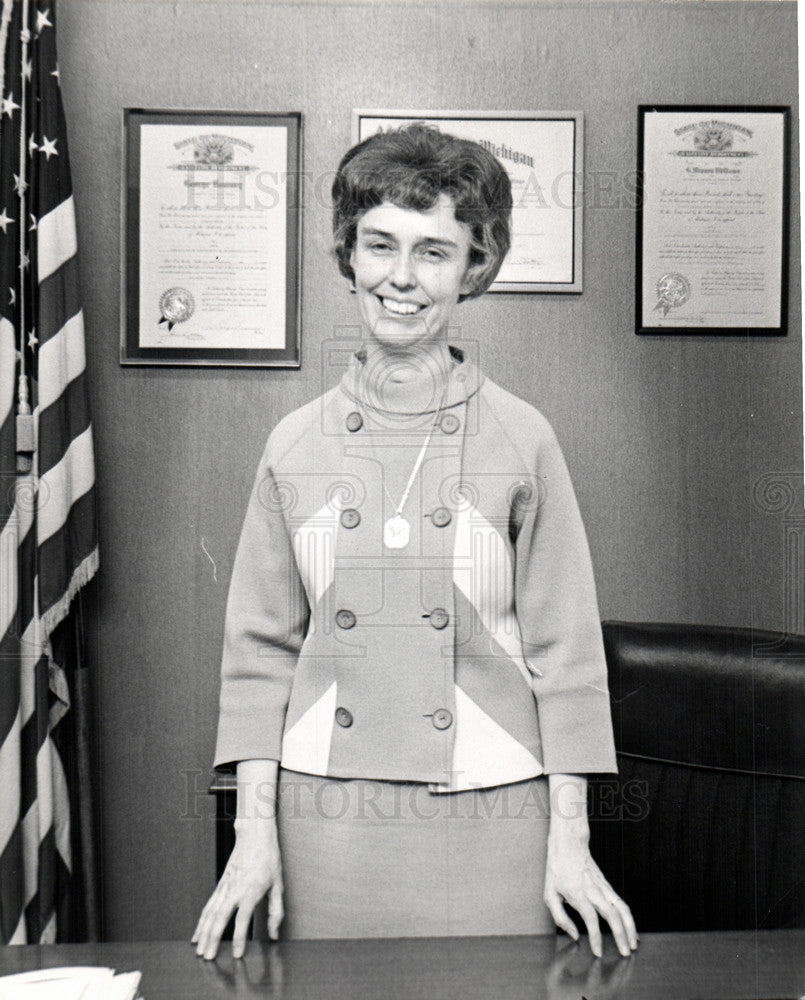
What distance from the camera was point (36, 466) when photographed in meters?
1.35

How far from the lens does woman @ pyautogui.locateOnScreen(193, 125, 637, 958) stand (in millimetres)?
1297

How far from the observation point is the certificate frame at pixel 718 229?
1377mm

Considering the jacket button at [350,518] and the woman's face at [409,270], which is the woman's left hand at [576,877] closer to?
the jacket button at [350,518]

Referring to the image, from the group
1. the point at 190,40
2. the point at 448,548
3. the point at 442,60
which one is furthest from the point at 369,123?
the point at 448,548

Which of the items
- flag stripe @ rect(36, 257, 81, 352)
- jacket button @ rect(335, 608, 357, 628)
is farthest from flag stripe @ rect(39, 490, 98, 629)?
jacket button @ rect(335, 608, 357, 628)

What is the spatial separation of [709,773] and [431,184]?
944 mm

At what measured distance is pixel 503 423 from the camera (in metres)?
1.34

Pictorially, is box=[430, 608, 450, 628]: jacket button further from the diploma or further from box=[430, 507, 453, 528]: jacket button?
the diploma

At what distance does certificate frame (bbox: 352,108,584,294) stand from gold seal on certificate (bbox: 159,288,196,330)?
33 centimetres

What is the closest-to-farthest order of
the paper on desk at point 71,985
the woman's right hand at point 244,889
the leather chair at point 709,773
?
the paper on desk at point 71,985, the woman's right hand at point 244,889, the leather chair at point 709,773

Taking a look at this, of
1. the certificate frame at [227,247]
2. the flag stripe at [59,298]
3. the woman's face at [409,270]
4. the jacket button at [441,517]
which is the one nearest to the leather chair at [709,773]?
the jacket button at [441,517]

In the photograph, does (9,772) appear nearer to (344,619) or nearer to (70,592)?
(70,592)

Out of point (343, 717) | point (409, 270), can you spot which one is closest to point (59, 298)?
point (409, 270)

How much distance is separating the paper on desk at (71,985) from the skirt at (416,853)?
0.25 m
